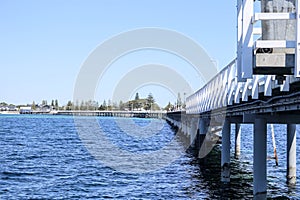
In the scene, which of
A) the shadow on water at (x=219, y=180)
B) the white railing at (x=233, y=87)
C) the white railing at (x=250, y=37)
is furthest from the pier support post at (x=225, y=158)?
the white railing at (x=250, y=37)

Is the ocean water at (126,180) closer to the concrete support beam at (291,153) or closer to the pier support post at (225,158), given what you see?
the pier support post at (225,158)

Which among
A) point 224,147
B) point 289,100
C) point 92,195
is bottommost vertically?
point 92,195

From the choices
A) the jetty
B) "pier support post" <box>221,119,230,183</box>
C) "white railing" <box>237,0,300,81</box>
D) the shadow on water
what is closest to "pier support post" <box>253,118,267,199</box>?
the jetty

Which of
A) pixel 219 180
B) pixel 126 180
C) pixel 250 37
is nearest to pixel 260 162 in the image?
pixel 219 180

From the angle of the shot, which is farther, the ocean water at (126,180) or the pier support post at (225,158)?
the pier support post at (225,158)

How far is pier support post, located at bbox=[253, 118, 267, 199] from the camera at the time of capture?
608 inches

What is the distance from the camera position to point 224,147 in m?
23.1

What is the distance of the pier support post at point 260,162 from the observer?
15.4m

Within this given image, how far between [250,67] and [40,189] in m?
15.7

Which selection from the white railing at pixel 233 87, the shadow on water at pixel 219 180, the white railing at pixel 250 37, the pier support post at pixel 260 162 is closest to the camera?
the white railing at pixel 250 37

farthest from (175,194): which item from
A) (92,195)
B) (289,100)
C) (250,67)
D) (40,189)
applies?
(250,67)

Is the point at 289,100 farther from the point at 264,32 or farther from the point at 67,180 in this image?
the point at 67,180

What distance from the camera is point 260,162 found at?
15.4m

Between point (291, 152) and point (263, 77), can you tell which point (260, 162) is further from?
point (291, 152)
